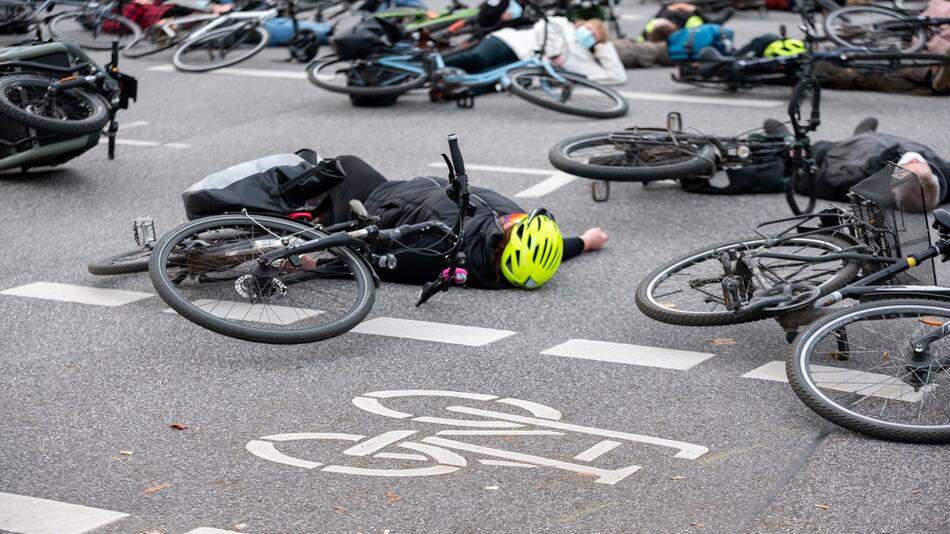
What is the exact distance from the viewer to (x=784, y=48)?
13094 millimetres

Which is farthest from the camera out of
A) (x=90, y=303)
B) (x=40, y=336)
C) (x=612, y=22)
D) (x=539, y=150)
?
(x=612, y=22)

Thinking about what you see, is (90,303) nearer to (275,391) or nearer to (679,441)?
(275,391)

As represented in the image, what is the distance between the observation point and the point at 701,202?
9.23 m

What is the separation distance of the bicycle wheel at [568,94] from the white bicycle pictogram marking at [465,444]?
22.0ft

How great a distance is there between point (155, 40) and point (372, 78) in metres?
4.55

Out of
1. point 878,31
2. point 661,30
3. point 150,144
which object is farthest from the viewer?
point 661,30

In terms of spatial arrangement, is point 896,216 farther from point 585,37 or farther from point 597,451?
point 585,37

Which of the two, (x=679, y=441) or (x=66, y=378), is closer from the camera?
(x=679, y=441)

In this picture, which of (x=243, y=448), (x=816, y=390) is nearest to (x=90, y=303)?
(x=243, y=448)

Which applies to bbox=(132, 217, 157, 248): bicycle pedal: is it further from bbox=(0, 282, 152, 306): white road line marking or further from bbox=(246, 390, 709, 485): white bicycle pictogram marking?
bbox=(246, 390, 709, 485): white bicycle pictogram marking

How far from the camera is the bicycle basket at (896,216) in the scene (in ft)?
19.8

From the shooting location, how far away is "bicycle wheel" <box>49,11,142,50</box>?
15938 millimetres

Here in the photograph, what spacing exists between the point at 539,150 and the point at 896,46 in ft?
16.5

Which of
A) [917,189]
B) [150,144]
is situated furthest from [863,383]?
[150,144]
